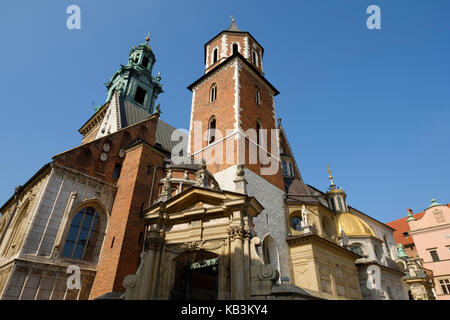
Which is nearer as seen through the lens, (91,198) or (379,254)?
(91,198)

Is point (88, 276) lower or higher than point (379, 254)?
lower

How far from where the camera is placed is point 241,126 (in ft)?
65.8

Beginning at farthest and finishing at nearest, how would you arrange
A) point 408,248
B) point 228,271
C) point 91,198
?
point 408,248 < point 91,198 < point 228,271

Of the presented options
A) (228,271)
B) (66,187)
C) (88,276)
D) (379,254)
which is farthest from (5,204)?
(379,254)

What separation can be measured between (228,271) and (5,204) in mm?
20438

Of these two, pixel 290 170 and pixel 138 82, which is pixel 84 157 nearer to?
pixel 290 170

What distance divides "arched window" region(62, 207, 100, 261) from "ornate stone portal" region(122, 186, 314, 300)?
7138 millimetres

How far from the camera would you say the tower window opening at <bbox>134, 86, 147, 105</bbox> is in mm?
36312

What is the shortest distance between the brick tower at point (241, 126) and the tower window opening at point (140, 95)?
12332mm

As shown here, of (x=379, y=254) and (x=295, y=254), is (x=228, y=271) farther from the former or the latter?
(x=379, y=254)

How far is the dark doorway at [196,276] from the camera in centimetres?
1123

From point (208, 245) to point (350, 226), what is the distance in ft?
62.1
